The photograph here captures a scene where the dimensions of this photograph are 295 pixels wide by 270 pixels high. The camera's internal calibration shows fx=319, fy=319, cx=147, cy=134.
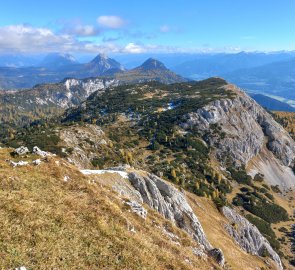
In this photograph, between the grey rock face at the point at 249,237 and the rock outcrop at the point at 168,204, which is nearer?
the rock outcrop at the point at 168,204

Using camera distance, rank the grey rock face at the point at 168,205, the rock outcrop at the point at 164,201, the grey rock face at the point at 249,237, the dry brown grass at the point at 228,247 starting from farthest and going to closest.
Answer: the grey rock face at the point at 249,237 → the dry brown grass at the point at 228,247 → the grey rock face at the point at 168,205 → the rock outcrop at the point at 164,201

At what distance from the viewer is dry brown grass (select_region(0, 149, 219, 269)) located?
24.9 metres

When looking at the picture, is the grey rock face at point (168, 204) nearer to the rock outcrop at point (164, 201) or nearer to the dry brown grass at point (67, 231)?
the rock outcrop at point (164, 201)

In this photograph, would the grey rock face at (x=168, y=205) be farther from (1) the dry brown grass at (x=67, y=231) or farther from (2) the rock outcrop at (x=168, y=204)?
(1) the dry brown grass at (x=67, y=231)

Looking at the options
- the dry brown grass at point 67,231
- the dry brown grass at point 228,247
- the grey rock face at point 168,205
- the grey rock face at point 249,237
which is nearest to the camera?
the dry brown grass at point 67,231

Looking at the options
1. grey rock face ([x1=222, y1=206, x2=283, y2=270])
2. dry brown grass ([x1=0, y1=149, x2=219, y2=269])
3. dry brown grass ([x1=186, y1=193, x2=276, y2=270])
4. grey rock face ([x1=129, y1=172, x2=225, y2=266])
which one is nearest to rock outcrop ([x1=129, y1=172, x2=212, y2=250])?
grey rock face ([x1=129, y1=172, x2=225, y2=266])

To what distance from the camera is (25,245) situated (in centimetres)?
2484

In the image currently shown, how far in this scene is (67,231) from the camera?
28422 mm

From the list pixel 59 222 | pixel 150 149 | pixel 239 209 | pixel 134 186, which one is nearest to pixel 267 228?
pixel 239 209

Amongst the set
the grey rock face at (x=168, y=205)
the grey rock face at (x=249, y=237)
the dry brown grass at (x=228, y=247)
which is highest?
the grey rock face at (x=168, y=205)

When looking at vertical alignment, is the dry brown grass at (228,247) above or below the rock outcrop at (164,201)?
below

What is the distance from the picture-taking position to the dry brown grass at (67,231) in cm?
2489

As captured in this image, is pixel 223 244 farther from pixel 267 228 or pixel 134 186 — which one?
pixel 267 228

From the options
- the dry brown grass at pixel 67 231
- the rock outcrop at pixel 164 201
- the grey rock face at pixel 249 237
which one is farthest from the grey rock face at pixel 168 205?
the grey rock face at pixel 249 237
